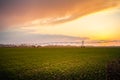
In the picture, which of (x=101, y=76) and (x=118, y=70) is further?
(x=101, y=76)

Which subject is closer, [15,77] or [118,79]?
[118,79]

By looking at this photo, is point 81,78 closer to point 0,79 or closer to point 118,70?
point 118,70

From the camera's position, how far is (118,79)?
83.2ft

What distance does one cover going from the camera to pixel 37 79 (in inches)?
1111

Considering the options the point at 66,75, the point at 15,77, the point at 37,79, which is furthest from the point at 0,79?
the point at 66,75

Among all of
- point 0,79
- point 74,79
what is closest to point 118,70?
point 74,79

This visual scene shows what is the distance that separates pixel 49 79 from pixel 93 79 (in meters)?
4.88

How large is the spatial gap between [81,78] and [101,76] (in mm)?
2512

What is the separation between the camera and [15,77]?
29500mm

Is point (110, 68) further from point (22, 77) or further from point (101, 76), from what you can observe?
point (22, 77)

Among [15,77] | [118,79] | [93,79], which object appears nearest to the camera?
[118,79]

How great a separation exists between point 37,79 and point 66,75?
3.82 m

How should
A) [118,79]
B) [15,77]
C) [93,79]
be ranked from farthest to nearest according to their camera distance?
[15,77] < [93,79] < [118,79]

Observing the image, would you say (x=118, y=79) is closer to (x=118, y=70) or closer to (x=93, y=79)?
(x=118, y=70)
